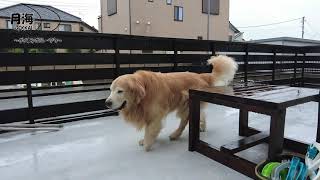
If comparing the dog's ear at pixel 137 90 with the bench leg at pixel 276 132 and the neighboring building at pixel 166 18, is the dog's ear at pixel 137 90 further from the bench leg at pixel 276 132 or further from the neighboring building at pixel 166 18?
the neighboring building at pixel 166 18

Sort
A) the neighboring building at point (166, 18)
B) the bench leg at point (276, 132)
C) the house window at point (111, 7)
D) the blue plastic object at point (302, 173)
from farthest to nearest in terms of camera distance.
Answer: the house window at point (111, 7) < the neighboring building at point (166, 18) < the bench leg at point (276, 132) < the blue plastic object at point (302, 173)

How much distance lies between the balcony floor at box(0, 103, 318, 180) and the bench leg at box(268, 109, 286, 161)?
0.31 metres

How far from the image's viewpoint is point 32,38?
285 centimetres

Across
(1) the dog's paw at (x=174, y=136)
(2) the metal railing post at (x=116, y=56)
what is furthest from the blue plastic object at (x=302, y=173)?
(2) the metal railing post at (x=116, y=56)

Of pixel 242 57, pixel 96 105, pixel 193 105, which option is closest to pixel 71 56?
pixel 96 105

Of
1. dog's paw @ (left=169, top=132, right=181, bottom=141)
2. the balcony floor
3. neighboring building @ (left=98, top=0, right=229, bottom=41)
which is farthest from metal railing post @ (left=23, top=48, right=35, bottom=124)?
neighboring building @ (left=98, top=0, right=229, bottom=41)

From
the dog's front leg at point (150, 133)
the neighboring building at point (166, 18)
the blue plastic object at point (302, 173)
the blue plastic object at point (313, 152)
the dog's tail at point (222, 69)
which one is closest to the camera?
the blue plastic object at point (302, 173)

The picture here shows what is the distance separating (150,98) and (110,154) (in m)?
0.60

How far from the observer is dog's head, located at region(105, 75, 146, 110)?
2174 millimetres

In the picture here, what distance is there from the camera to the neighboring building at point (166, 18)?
48.5 ft

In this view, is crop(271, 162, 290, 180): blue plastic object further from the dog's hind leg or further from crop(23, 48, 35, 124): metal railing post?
crop(23, 48, 35, 124): metal railing post

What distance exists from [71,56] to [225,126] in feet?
6.76

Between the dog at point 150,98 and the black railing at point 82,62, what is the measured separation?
116 centimetres

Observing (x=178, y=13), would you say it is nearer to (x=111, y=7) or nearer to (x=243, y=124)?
(x=111, y=7)
